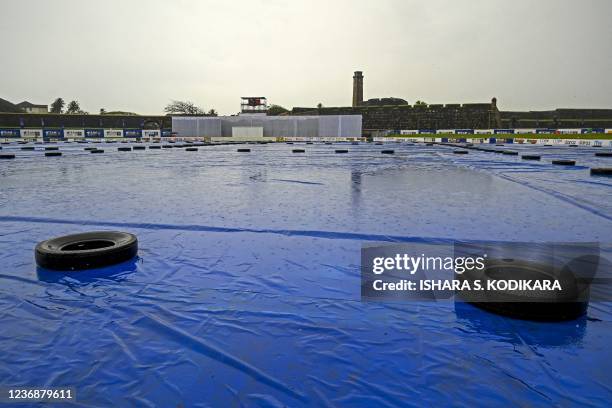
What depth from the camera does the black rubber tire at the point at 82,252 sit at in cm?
445

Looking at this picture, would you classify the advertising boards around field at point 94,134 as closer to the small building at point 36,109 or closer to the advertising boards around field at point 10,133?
the advertising boards around field at point 10,133

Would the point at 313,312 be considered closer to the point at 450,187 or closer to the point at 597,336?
the point at 597,336

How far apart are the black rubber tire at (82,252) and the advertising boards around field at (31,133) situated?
1892 inches

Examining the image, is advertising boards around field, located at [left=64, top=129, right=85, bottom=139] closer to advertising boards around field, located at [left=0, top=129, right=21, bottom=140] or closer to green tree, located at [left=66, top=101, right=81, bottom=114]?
advertising boards around field, located at [left=0, top=129, right=21, bottom=140]

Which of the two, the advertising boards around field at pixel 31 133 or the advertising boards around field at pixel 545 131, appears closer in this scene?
the advertising boards around field at pixel 31 133

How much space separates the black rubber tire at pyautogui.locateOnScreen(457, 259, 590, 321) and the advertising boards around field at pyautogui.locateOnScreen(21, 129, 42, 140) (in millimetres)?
51897

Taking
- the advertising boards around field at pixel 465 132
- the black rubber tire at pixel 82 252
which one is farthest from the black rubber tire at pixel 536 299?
the advertising boards around field at pixel 465 132

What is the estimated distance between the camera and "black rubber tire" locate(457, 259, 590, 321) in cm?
331

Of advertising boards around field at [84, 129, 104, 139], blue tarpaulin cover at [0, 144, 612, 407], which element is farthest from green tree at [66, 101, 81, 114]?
blue tarpaulin cover at [0, 144, 612, 407]

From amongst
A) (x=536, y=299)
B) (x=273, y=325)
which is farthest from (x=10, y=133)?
(x=536, y=299)

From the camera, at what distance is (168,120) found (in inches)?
2579

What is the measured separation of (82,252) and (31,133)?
161 feet

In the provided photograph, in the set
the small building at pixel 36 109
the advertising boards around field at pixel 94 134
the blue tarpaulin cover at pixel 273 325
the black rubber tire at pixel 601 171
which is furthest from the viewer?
the small building at pixel 36 109

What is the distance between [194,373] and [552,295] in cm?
294
